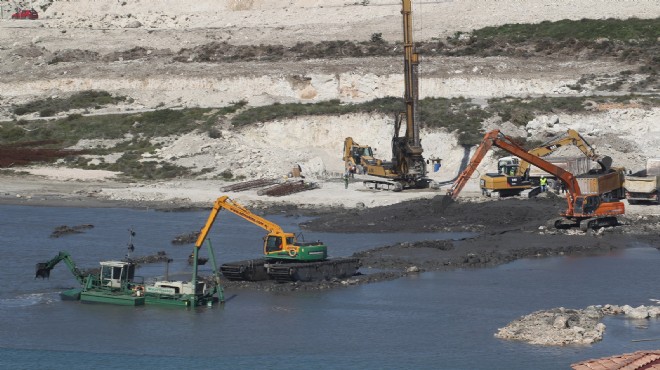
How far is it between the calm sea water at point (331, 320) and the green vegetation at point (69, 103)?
39.7 m

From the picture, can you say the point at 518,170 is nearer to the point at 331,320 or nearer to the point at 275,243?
the point at 275,243

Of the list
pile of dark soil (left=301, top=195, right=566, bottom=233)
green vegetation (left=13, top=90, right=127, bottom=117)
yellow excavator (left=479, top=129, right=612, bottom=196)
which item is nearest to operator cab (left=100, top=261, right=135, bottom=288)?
pile of dark soil (left=301, top=195, right=566, bottom=233)

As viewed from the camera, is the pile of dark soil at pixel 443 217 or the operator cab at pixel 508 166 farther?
the operator cab at pixel 508 166

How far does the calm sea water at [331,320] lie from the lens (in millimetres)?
38156

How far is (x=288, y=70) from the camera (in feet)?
315

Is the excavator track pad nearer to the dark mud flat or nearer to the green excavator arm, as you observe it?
the dark mud flat

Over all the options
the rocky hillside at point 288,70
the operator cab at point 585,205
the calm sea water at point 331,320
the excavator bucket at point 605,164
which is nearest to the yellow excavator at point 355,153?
the rocky hillside at point 288,70

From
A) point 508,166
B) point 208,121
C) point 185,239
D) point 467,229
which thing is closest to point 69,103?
point 208,121

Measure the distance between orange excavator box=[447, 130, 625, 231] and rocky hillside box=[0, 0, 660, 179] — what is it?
12.2 m

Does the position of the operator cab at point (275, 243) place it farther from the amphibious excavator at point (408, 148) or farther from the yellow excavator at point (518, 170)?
the amphibious excavator at point (408, 148)

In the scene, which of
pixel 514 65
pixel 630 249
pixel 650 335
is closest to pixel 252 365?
pixel 650 335

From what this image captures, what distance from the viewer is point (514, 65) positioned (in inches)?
3711

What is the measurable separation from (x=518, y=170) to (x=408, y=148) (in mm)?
6327

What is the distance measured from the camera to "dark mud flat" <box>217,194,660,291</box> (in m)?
51.7
